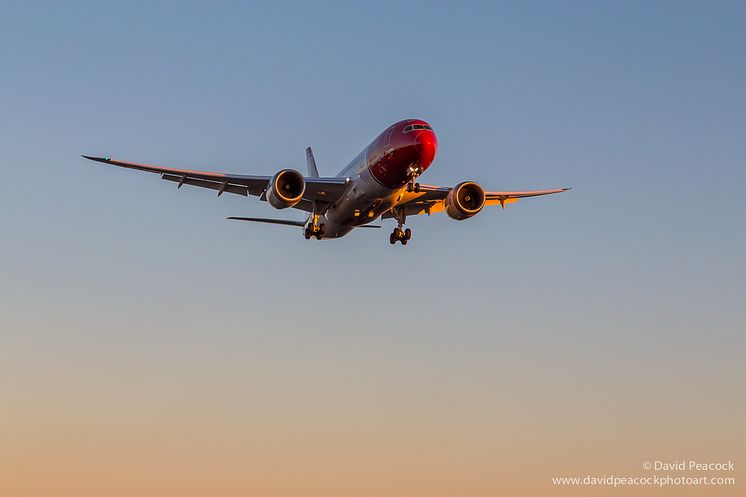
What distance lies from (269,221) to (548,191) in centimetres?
1440

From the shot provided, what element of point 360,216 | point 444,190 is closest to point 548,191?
point 444,190

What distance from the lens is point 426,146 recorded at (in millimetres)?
41812

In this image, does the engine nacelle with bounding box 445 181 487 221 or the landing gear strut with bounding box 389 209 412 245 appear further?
the landing gear strut with bounding box 389 209 412 245

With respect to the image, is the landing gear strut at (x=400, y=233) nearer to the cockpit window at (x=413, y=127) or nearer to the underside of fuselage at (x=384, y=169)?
the underside of fuselage at (x=384, y=169)

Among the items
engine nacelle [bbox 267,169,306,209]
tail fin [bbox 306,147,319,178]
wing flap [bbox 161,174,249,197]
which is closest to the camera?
engine nacelle [bbox 267,169,306,209]

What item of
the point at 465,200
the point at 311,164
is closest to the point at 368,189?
the point at 465,200

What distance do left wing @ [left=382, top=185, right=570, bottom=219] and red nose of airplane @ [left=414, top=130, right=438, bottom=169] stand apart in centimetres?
400

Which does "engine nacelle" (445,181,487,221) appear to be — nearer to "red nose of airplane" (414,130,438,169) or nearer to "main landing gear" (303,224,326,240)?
"red nose of airplane" (414,130,438,169)

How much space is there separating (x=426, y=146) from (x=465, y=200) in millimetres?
6653

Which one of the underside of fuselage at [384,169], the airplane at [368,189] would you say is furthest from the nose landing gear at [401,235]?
the underside of fuselage at [384,169]

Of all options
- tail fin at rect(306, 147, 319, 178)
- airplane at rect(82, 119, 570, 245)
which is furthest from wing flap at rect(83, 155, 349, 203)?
tail fin at rect(306, 147, 319, 178)

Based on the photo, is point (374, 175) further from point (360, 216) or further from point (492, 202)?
point (492, 202)

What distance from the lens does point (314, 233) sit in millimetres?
49469

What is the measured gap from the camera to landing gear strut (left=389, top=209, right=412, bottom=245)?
50.4 meters
